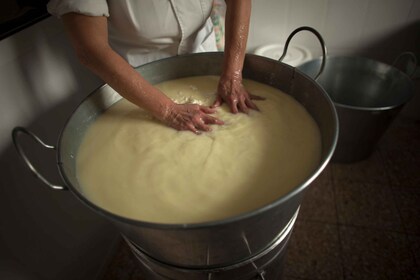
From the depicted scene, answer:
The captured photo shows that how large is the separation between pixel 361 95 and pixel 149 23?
127 cm

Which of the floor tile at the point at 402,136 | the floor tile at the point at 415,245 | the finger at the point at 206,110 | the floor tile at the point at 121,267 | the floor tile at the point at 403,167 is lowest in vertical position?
the floor tile at the point at 121,267

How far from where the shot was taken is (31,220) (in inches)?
33.7

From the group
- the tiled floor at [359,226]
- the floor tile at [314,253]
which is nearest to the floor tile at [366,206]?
the tiled floor at [359,226]

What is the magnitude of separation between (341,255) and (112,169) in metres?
A: 1.02

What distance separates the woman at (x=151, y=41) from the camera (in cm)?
66

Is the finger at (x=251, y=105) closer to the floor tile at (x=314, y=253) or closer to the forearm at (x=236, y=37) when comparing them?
the forearm at (x=236, y=37)

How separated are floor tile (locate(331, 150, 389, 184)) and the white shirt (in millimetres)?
1022

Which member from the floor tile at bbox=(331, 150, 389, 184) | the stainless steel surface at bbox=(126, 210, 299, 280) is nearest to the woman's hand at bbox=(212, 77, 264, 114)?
the stainless steel surface at bbox=(126, 210, 299, 280)

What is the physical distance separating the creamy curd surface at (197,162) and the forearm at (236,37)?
14 centimetres

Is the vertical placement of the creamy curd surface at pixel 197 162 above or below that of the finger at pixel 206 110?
below

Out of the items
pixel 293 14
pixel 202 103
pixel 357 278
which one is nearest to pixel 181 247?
pixel 202 103

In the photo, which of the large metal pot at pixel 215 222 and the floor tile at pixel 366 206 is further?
the floor tile at pixel 366 206

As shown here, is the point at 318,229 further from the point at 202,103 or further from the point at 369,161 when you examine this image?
the point at 202,103

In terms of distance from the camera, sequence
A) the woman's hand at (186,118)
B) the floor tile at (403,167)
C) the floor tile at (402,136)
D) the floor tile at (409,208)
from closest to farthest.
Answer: the woman's hand at (186,118)
the floor tile at (409,208)
the floor tile at (403,167)
the floor tile at (402,136)
